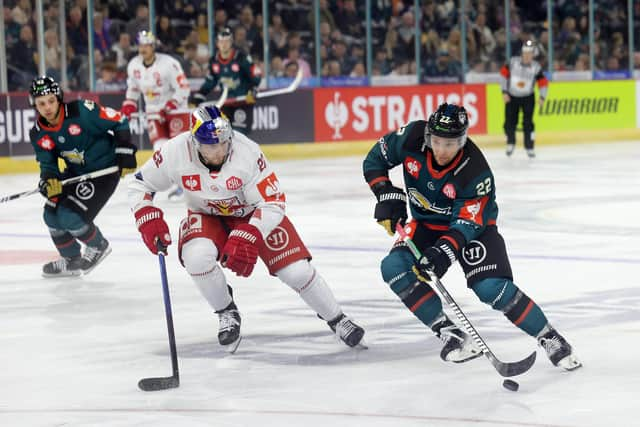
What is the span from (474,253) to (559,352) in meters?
0.46

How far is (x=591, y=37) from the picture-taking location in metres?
19.9

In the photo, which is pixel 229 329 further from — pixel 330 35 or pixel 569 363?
pixel 330 35

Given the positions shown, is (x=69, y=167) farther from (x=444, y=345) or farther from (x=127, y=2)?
(x=127, y=2)

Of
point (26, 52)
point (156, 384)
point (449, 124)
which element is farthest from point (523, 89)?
point (156, 384)

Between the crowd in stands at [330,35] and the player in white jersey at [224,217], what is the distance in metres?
9.56

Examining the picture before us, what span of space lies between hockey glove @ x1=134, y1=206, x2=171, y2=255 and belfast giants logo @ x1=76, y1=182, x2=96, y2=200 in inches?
88.5

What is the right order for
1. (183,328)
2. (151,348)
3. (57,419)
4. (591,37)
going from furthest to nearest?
(591,37) < (183,328) < (151,348) < (57,419)

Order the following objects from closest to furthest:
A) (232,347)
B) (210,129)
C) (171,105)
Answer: (210,129) → (232,347) → (171,105)

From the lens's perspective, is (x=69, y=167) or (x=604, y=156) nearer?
(x=69, y=167)

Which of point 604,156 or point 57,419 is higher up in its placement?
point 57,419

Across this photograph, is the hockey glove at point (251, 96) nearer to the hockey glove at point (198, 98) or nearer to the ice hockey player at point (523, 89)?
the hockey glove at point (198, 98)

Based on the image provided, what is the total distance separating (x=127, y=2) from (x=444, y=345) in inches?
445

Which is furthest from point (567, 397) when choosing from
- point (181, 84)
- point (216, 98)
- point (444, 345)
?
point (216, 98)

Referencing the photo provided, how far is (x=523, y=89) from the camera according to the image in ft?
53.7
